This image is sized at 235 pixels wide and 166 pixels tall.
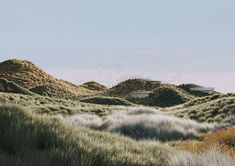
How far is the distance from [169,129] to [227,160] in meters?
15.0

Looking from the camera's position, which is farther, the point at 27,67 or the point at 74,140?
the point at 27,67

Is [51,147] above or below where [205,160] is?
above

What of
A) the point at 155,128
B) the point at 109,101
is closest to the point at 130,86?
the point at 109,101

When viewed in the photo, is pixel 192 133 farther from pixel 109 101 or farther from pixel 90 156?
pixel 109 101

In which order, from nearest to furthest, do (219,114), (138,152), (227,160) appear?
(227,160) → (138,152) → (219,114)

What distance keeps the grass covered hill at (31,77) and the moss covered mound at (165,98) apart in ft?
42.8

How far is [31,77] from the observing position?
3546 inches

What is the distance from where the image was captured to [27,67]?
92.4 m

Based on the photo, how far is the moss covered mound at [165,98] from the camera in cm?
7969

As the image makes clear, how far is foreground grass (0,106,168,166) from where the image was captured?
7707mm

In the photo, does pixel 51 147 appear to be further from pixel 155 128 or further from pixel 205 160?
pixel 155 128

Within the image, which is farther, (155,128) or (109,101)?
(109,101)

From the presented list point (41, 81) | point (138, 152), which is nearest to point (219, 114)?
point (138, 152)

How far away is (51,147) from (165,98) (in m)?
73.2
